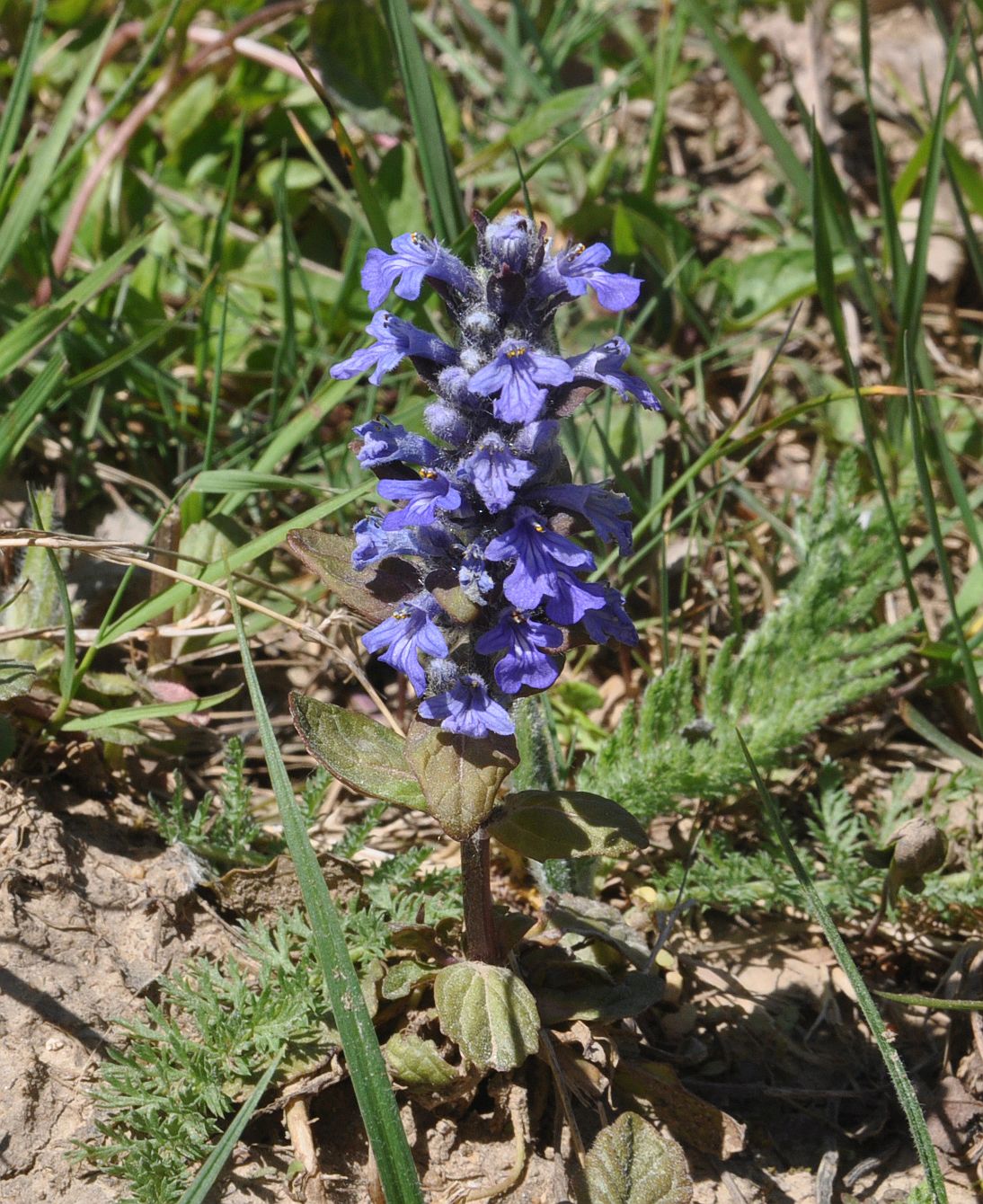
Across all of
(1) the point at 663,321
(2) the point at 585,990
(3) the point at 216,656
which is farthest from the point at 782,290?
(2) the point at 585,990

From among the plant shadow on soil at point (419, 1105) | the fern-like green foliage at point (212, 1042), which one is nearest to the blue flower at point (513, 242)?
the fern-like green foliage at point (212, 1042)

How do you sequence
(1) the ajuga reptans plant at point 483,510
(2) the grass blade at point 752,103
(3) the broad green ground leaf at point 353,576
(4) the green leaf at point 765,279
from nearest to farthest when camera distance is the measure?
1. (1) the ajuga reptans plant at point 483,510
2. (3) the broad green ground leaf at point 353,576
3. (2) the grass blade at point 752,103
4. (4) the green leaf at point 765,279

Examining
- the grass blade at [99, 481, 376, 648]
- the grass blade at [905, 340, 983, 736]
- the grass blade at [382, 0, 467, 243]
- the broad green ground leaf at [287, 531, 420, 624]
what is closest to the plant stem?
the broad green ground leaf at [287, 531, 420, 624]

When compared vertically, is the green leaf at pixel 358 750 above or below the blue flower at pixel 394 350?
below

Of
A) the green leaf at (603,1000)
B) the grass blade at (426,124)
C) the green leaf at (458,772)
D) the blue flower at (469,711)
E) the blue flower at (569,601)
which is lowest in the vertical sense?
the green leaf at (603,1000)

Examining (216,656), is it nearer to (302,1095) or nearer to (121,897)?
(121,897)

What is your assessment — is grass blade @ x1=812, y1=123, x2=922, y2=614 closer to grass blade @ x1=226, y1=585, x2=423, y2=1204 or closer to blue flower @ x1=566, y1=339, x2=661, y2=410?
blue flower @ x1=566, y1=339, x2=661, y2=410

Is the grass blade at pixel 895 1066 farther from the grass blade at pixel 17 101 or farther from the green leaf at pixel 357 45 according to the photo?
the green leaf at pixel 357 45

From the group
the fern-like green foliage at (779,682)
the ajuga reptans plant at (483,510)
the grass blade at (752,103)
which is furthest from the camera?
the grass blade at (752,103)
